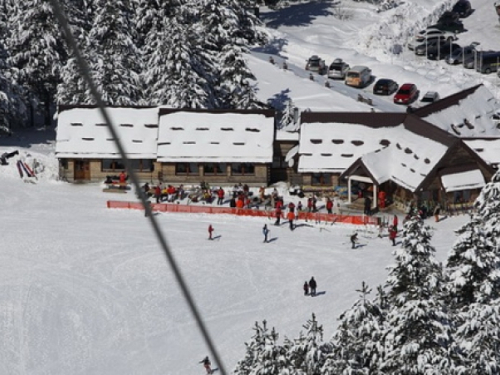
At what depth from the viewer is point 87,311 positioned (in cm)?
3744

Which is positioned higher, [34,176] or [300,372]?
[34,176]

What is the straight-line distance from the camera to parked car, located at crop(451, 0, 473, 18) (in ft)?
287

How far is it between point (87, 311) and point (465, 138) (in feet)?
73.7

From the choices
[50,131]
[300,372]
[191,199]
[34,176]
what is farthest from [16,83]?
[300,372]

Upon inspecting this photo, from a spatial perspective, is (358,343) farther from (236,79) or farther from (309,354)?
(236,79)

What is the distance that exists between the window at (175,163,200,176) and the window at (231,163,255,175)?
77.1 inches

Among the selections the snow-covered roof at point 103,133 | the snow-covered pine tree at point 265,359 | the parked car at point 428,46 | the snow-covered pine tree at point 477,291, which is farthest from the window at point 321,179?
the parked car at point 428,46

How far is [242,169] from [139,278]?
1285 centimetres

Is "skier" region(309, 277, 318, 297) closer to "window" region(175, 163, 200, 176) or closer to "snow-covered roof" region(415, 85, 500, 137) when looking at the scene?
"window" region(175, 163, 200, 176)

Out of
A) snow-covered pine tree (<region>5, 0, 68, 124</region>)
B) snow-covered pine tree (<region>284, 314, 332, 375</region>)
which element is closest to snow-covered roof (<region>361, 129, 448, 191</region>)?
snow-covered pine tree (<region>5, 0, 68, 124</region>)

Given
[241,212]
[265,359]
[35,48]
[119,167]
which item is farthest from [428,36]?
[265,359]

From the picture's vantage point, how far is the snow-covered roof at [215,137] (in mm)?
51156

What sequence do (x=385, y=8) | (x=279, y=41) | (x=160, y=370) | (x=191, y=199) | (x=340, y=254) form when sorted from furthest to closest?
(x=385, y=8) → (x=279, y=41) → (x=191, y=199) → (x=340, y=254) → (x=160, y=370)

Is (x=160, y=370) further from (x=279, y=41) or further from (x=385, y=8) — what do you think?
(x=385, y=8)
